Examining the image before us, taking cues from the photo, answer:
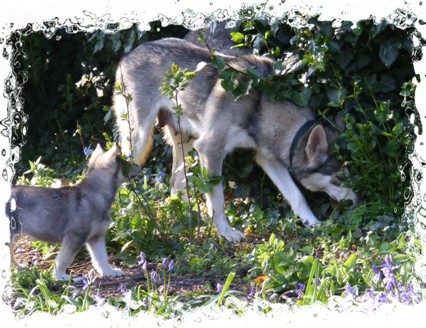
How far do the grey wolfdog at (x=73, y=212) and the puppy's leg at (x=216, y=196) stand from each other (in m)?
1.01

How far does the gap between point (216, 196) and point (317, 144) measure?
1.02 meters

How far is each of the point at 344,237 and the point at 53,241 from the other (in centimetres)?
214

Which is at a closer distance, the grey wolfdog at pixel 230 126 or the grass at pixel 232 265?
the grass at pixel 232 265

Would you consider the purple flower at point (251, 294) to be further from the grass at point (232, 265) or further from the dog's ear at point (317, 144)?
the dog's ear at point (317, 144)

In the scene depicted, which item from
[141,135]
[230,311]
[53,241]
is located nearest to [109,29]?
[141,135]

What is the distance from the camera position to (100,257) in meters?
5.91

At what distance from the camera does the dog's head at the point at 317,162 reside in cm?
736

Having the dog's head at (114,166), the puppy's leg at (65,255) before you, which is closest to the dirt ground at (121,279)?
the puppy's leg at (65,255)

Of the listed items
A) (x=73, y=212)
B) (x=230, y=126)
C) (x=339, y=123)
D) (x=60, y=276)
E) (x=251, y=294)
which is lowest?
(x=251, y=294)

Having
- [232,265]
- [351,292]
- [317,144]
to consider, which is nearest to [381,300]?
[351,292]

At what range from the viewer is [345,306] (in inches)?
169

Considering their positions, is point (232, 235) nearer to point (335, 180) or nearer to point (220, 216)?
point (220, 216)

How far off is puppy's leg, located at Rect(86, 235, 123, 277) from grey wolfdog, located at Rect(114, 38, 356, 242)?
1249 mm

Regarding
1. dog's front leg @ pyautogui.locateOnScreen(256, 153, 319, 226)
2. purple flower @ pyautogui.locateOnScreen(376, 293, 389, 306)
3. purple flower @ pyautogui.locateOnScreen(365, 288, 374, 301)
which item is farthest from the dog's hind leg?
purple flower @ pyautogui.locateOnScreen(376, 293, 389, 306)
